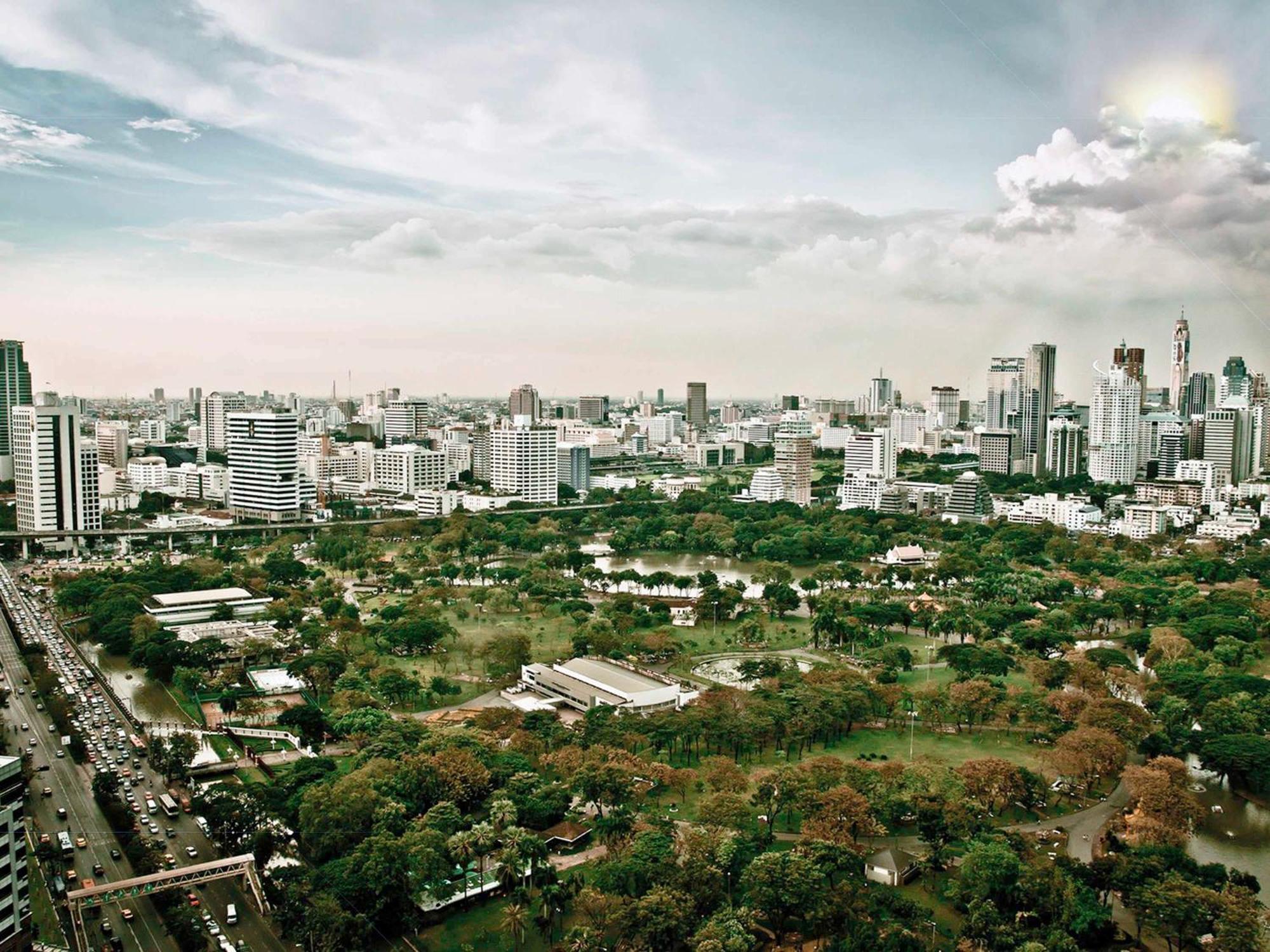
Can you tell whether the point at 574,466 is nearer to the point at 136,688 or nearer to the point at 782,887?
the point at 136,688

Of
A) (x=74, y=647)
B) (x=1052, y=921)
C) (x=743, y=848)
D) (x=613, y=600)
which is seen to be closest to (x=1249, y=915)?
(x=1052, y=921)

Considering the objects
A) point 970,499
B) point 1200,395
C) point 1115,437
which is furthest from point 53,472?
point 1115,437

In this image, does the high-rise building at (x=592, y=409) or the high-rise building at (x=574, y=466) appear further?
the high-rise building at (x=592, y=409)

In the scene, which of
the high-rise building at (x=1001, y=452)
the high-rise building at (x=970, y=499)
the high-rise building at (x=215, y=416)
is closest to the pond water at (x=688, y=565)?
the high-rise building at (x=970, y=499)

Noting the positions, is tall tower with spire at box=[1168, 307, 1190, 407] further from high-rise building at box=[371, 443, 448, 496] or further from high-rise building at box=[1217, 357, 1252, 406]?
high-rise building at box=[371, 443, 448, 496]

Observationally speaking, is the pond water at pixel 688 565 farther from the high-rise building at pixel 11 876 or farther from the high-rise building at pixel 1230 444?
the high-rise building at pixel 1230 444

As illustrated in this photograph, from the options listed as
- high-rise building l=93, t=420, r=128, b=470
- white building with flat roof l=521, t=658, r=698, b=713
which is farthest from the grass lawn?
high-rise building l=93, t=420, r=128, b=470

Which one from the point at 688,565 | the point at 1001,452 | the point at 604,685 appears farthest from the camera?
the point at 1001,452
